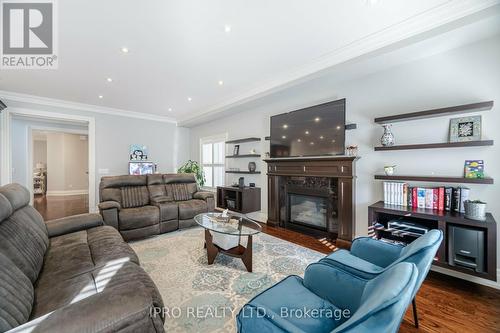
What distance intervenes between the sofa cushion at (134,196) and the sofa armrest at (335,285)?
11.3ft

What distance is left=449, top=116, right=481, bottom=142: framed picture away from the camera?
87.0 inches

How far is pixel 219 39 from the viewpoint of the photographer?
2477 millimetres

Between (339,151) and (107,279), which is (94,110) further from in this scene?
(339,151)

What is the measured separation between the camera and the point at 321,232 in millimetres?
3500

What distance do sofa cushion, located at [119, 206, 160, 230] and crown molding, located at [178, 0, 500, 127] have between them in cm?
279

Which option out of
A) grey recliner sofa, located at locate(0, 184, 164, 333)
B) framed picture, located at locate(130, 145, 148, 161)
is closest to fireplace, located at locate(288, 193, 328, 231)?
grey recliner sofa, located at locate(0, 184, 164, 333)

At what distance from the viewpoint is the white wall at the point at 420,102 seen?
2189 mm

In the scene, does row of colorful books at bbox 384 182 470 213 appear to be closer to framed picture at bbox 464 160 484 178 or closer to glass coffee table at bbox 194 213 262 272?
framed picture at bbox 464 160 484 178

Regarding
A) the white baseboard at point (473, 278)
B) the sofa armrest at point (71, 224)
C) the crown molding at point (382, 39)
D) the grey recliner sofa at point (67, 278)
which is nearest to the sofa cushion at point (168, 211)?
the sofa armrest at point (71, 224)

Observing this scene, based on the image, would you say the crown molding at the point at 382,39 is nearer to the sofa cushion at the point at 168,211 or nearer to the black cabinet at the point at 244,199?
the black cabinet at the point at 244,199

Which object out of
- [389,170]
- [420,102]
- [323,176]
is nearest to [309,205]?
[323,176]

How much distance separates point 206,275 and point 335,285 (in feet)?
4.80

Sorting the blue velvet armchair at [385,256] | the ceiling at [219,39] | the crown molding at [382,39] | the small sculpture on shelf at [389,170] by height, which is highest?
the ceiling at [219,39]

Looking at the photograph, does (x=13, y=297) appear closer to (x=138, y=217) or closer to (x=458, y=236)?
(x=138, y=217)
